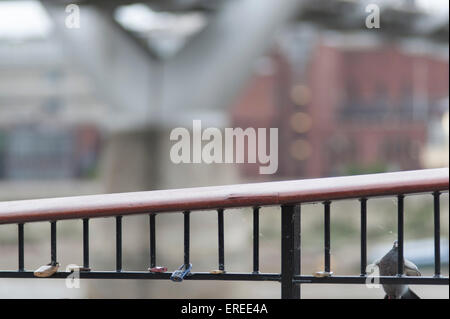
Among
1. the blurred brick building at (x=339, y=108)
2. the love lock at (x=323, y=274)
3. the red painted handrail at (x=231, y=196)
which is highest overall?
the blurred brick building at (x=339, y=108)

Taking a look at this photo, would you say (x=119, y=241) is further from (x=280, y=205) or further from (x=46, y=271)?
(x=280, y=205)

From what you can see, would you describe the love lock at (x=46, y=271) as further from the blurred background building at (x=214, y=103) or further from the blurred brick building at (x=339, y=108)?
the blurred brick building at (x=339, y=108)

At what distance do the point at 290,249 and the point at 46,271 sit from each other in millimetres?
841

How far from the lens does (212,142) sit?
15023mm

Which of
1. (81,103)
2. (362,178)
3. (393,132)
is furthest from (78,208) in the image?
(81,103)

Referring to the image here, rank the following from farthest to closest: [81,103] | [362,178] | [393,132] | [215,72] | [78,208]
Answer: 1. [81,103]
2. [393,132]
3. [215,72]
4. [78,208]
5. [362,178]

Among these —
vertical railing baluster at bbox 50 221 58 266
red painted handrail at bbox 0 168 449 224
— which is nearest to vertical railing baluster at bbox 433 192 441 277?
red painted handrail at bbox 0 168 449 224

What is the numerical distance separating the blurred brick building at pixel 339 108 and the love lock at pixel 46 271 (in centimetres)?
3433

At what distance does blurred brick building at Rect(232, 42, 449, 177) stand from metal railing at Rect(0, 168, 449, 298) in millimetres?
34463

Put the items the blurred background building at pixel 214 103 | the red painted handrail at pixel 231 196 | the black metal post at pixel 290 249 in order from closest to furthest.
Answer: the red painted handrail at pixel 231 196 < the black metal post at pixel 290 249 < the blurred background building at pixel 214 103

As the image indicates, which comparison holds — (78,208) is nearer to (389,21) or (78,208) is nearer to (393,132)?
(389,21)

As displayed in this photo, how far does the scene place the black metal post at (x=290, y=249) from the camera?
7.59ft

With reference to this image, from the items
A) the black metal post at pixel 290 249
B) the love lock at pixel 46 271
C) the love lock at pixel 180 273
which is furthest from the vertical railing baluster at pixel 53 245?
the black metal post at pixel 290 249
